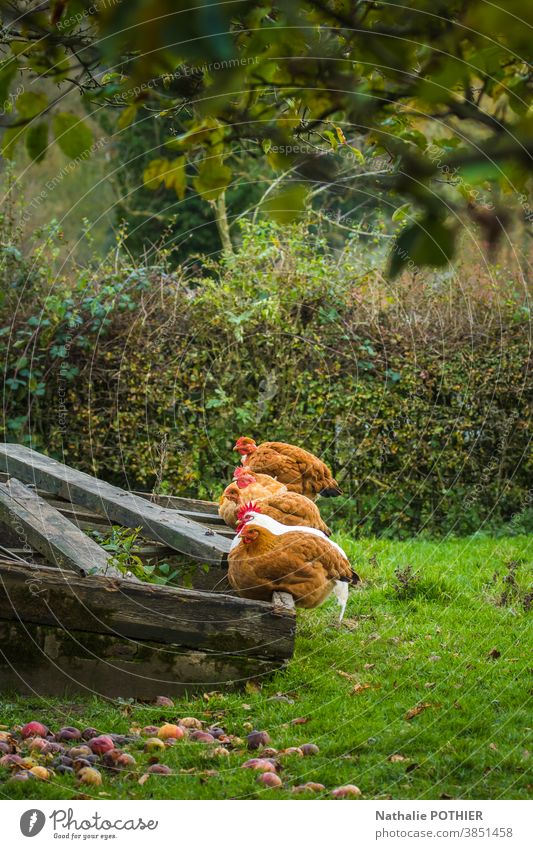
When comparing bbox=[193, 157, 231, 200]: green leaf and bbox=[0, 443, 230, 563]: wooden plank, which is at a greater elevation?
bbox=[193, 157, 231, 200]: green leaf

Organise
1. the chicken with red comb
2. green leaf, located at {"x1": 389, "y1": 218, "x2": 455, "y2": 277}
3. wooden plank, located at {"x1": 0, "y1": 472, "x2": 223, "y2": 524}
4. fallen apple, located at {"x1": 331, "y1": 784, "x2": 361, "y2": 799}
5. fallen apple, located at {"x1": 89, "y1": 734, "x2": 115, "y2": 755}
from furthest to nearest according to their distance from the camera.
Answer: wooden plank, located at {"x1": 0, "y1": 472, "x2": 223, "y2": 524} < the chicken with red comb < fallen apple, located at {"x1": 89, "y1": 734, "x2": 115, "y2": 755} < fallen apple, located at {"x1": 331, "y1": 784, "x2": 361, "y2": 799} < green leaf, located at {"x1": 389, "y1": 218, "x2": 455, "y2": 277}

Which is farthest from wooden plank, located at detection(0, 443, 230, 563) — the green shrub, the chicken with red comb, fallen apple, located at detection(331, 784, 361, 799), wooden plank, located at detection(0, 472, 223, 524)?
fallen apple, located at detection(331, 784, 361, 799)

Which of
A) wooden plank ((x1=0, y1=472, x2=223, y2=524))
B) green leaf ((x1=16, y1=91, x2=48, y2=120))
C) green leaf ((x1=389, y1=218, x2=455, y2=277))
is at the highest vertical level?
green leaf ((x1=16, y1=91, x2=48, y2=120))

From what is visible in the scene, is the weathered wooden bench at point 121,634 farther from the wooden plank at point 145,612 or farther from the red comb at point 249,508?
the red comb at point 249,508

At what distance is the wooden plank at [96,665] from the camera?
4145 mm

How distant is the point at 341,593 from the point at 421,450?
387 cm

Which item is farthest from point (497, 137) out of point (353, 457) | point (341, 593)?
point (353, 457)

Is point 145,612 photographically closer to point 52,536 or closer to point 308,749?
point 52,536

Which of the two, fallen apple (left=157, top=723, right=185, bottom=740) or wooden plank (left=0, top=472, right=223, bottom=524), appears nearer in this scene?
fallen apple (left=157, top=723, right=185, bottom=740)

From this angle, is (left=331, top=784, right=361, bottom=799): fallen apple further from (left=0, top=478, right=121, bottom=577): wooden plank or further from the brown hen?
the brown hen

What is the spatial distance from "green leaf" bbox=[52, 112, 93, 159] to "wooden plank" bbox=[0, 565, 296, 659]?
2.40 meters

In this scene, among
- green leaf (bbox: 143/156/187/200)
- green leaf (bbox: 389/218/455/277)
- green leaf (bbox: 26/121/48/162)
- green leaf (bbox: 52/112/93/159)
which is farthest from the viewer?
green leaf (bbox: 143/156/187/200)

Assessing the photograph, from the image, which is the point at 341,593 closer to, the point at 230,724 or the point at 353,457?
the point at 230,724

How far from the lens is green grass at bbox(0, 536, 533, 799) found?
11.1ft
